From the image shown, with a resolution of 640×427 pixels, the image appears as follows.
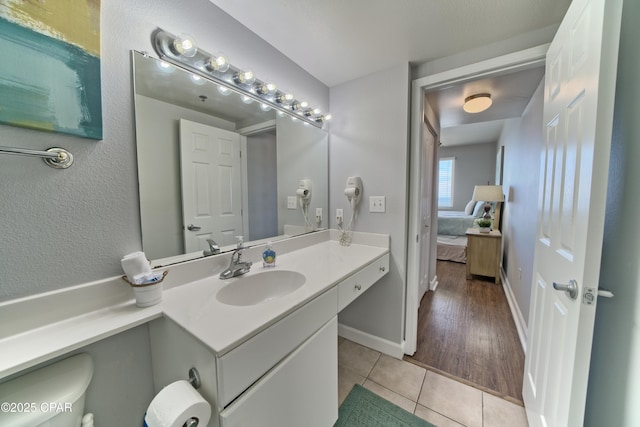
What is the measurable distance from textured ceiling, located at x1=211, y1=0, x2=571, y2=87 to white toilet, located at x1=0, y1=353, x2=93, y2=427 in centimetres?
160

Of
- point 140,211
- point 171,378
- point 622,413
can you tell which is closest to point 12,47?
point 140,211

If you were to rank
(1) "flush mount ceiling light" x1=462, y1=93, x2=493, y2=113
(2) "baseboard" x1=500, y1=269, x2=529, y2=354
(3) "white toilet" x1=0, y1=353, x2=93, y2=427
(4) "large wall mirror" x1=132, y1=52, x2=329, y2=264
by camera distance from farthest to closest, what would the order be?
(1) "flush mount ceiling light" x1=462, y1=93, x2=493, y2=113 < (2) "baseboard" x1=500, y1=269, x2=529, y2=354 < (4) "large wall mirror" x1=132, y1=52, x2=329, y2=264 < (3) "white toilet" x1=0, y1=353, x2=93, y2=427

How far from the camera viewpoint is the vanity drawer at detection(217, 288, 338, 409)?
648 mm

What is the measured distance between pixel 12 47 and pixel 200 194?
0.71 meters

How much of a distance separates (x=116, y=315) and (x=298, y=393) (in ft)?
2.37

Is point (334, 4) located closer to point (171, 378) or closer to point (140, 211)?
point (140, 211)

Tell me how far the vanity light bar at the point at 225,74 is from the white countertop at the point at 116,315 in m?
0.92

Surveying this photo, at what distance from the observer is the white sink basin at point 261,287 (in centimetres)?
109

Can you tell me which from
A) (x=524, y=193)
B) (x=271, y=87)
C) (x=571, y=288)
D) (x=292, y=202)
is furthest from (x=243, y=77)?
(x=524, y=193)

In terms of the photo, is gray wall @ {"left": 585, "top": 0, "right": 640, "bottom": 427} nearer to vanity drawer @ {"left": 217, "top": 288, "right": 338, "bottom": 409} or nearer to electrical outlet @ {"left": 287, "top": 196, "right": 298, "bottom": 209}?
vanity drawer @ {"left": 217, "top": 288, "right": 338, "bottom": 409}

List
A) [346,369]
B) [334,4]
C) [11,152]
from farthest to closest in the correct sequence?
[346,369]
[334,4]
[11,152]

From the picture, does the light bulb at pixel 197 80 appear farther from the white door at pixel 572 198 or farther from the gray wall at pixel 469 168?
the gray wall at pixel 469 168

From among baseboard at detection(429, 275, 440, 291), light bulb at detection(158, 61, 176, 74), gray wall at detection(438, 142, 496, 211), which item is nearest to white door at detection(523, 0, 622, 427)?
light bulb at detection(158, 61, 176, 74)

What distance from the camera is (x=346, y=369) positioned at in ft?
5.39
